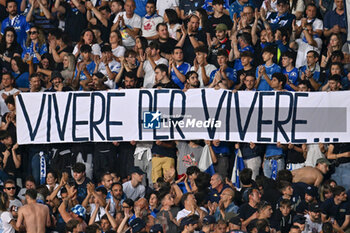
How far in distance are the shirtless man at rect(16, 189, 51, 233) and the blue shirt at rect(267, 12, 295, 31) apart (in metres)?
5.64

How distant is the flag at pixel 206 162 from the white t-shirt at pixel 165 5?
362 cm

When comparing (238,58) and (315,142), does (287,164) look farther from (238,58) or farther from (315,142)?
(238,58)

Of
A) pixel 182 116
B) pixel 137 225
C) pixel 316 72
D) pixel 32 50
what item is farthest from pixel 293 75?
pixel 32 50

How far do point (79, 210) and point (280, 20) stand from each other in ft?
17.9

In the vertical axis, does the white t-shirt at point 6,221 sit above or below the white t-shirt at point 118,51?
below

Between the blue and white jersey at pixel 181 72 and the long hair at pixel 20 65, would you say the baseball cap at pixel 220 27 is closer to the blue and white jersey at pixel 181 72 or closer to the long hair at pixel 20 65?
the blue and white jersey at pixel 181 72

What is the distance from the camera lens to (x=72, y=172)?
78.0ft

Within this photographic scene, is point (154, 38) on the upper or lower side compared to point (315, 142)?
upper

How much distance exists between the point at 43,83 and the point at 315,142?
516 cm

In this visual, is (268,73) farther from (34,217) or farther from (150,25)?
(34,217)

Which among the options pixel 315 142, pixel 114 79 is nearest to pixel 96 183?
pixel 114 79

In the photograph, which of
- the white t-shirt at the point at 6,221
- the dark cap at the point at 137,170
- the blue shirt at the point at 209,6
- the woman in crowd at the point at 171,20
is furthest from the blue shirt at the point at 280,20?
the white t-shirt at the point at 6,221

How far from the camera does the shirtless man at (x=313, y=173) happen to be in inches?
894

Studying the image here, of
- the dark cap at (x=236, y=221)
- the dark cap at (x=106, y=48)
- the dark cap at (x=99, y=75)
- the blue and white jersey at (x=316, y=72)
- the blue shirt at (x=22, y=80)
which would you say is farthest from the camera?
the blue shirt at (x=22, y=80)
